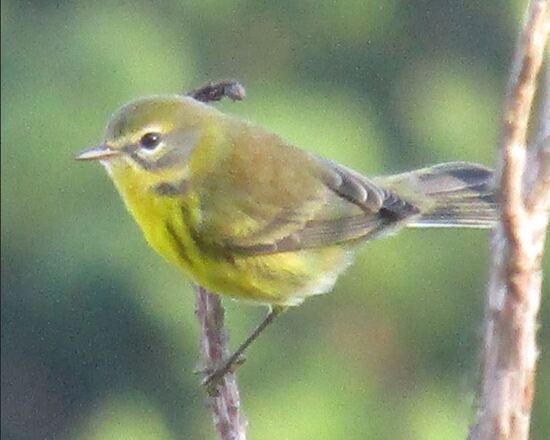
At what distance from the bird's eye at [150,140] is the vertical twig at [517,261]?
532 mm

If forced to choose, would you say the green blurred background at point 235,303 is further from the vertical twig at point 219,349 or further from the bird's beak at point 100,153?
the vertical twig at point 219,349

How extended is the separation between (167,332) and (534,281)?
9.65 ft

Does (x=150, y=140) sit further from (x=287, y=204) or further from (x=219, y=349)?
(x=219, y=349)

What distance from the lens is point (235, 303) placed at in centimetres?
288

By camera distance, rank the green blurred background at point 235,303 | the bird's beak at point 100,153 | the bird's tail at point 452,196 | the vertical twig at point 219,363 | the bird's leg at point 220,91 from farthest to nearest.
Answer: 1. the green blurred background at point 235,303
2. the bird's tail at point 452,196
3. the bird's beak at point 100,153
4. the bird's leg at point 220,91
5. the vertical twig at point 219,363

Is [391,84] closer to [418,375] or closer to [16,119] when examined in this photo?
[418,375]

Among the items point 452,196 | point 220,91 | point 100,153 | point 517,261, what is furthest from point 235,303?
point 517,261

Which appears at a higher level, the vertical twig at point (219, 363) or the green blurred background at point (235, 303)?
the vertical twig at point (219, 363)

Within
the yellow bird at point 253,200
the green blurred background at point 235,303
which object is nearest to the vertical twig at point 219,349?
the yellow bird at point 253,200

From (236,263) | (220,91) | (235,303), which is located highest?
(220,91)

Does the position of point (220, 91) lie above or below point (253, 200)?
above

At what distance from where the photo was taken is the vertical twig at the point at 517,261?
511 millimetres

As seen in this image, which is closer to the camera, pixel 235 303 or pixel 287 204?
pixel 287 204

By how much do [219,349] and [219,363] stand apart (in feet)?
0.04
